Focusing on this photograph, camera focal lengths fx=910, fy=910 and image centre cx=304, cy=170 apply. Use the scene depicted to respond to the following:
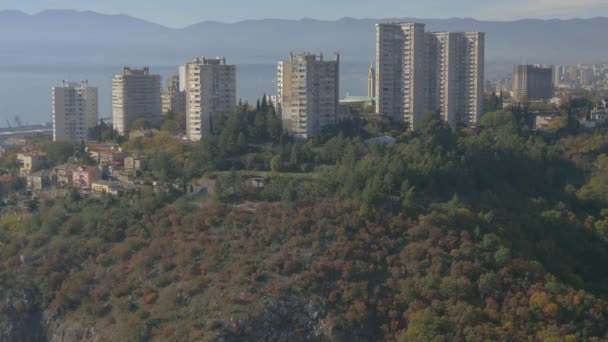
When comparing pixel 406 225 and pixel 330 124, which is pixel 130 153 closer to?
pixel 330 124

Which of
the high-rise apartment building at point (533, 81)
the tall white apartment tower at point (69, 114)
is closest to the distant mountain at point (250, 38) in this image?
the high-rise apartment building at point (533, 81)

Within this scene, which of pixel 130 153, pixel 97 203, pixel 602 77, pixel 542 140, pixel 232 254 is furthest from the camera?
pixel 602 77

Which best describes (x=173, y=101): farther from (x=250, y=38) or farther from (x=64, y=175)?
(x=250, y=38)

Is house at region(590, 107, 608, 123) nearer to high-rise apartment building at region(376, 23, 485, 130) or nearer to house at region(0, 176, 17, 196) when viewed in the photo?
high-rise apartment building at region(376, 23, 485, 130)

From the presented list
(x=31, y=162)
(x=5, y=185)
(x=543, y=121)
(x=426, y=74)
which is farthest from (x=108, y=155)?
(x=543, y=121)

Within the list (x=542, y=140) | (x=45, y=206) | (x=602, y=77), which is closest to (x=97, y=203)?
(x=45, y=206)
